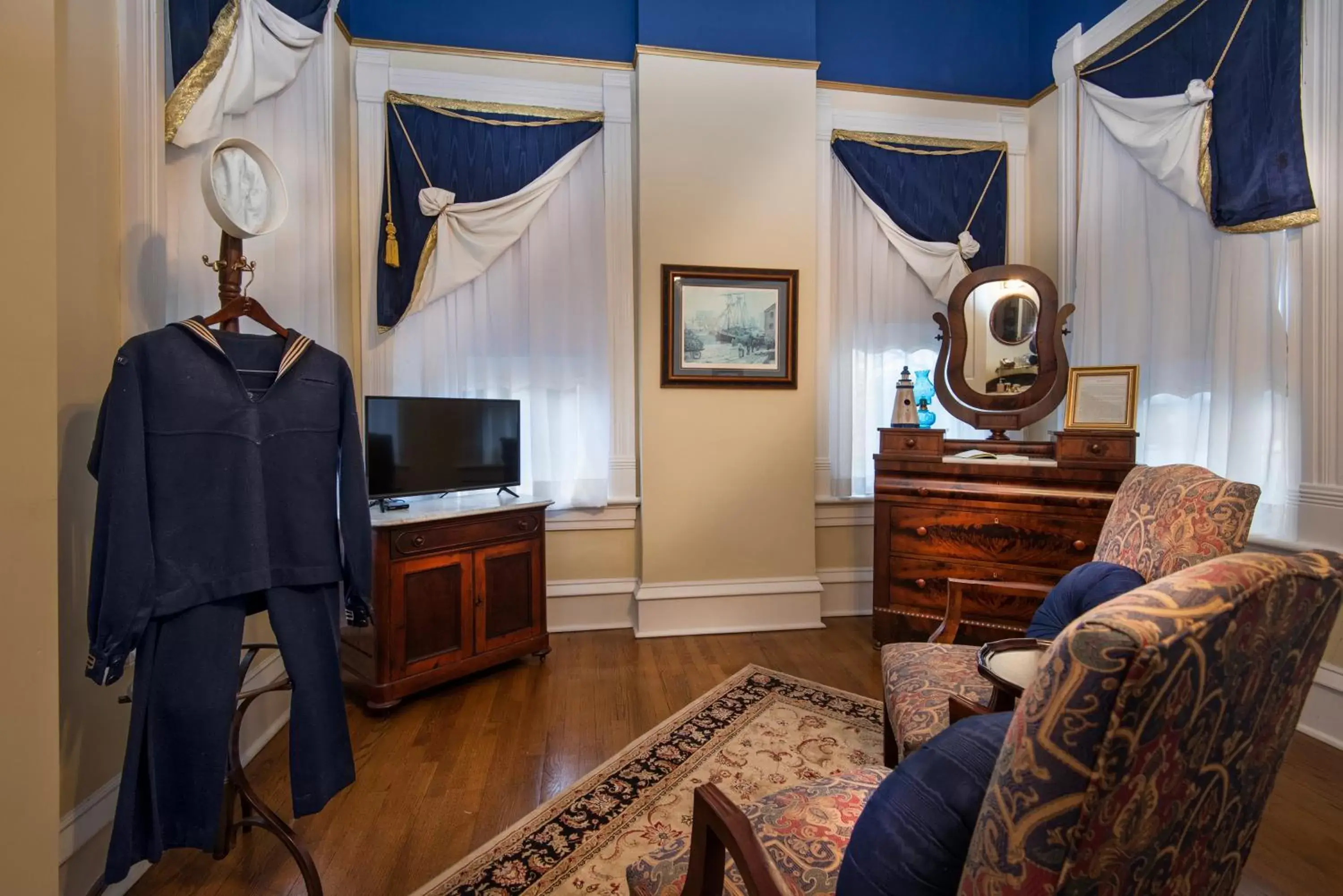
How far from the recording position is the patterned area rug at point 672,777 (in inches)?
62.7

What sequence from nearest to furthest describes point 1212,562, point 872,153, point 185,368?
point 1212,562, point 185,368, point 872,153

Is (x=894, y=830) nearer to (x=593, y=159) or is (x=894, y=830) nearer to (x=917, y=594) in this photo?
(x=917, y=594)

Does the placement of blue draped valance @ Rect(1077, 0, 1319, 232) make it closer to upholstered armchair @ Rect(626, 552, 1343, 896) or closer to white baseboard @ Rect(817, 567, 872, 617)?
white baseboard @ Rect(817, 567, 872, 617)

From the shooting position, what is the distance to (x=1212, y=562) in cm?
61

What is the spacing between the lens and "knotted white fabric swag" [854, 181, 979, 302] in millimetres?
3682

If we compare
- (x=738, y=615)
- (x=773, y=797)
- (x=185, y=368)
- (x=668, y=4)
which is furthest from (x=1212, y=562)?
(x=668, y=4)

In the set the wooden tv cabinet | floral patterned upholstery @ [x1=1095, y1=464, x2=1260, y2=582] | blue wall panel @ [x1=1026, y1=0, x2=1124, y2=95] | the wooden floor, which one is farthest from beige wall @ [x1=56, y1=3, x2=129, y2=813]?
blue wall panel @ [x1=1026, y1=0, x2=1124, y2=95]

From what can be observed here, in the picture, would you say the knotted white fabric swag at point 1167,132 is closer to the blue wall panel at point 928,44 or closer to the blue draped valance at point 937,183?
the blue draped valance at point 937,183

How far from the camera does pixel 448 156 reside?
3.22 m

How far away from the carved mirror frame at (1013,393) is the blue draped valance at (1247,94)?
2.39ft

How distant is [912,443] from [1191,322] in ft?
4.47

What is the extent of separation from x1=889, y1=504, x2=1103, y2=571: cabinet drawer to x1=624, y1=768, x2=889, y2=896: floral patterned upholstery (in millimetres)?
2031

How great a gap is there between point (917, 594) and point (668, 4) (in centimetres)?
Result: 356

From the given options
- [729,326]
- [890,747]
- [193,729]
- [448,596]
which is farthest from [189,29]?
[890,747]
